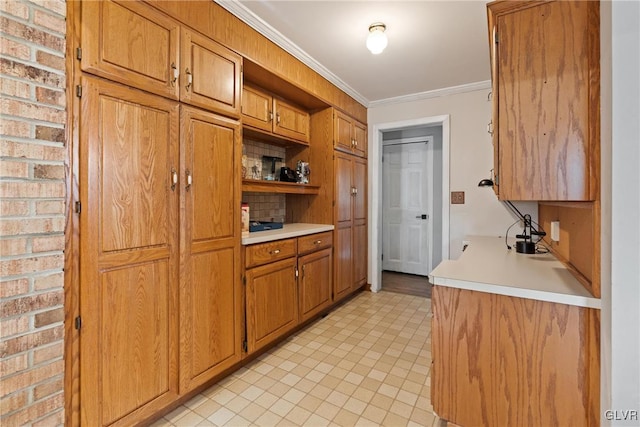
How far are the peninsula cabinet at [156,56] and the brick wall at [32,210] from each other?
0.38ft

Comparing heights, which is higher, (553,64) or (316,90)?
(316,90)

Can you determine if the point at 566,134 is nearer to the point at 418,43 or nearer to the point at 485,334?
the point at 485,334

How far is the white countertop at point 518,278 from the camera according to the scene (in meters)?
1.16

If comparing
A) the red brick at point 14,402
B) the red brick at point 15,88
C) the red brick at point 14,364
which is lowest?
the red brick at point 14,402

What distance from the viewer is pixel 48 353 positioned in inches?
44.9

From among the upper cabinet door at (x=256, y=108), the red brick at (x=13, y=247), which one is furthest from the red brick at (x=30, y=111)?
the upper cabinet door at (x=256, y=108)

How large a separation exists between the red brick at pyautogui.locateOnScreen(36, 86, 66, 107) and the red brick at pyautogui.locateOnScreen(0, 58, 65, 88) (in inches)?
1.0

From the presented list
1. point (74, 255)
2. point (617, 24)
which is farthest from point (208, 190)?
point (617, 24)

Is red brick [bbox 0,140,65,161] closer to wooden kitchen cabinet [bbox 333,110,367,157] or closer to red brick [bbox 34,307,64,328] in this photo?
red brick [bbox 34,307,64,328]

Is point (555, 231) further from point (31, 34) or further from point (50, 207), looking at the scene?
point (31, 34)

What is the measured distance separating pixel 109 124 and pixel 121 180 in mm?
249

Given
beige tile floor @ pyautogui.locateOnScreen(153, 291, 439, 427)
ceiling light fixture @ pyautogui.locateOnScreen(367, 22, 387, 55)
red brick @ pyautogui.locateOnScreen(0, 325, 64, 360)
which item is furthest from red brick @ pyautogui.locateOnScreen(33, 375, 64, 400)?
ceiling light fixture @ pyautogui.locateOnScreen(367, 22, 387, 55)

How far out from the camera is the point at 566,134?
1.16 metres

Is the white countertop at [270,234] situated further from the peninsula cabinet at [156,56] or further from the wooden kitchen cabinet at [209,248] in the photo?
the peninsula cabinet at [156,56]
